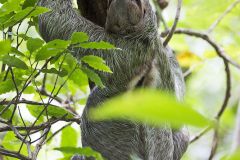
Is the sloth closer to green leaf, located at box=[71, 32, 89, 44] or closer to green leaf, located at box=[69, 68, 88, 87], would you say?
green leaf, located at box=[69, 68, 88, 87]

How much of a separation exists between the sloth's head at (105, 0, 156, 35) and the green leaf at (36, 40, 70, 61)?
86cm

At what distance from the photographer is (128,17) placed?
3455 millimetres

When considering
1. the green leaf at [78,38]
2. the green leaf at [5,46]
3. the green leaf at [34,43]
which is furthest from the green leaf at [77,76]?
the green leaf at [5,46]

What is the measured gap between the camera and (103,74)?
12.0 feet

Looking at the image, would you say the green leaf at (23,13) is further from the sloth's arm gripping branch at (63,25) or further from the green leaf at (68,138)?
the green leaf at (68,138)

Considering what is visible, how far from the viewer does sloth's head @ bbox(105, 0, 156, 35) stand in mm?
3377

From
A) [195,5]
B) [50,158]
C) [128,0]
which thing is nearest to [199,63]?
[195,5]

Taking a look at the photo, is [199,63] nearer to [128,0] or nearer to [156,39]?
[156,39]

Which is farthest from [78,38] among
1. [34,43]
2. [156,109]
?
[156,109]

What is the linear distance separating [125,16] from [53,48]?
98 centimetres

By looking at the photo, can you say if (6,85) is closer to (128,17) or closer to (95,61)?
(95,61)

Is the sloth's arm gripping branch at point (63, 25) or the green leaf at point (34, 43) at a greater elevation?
the sloth's arm gripping branch at point (63, 25)

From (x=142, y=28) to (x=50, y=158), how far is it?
8.03 feet

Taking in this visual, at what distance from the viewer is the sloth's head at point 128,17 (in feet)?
11.1
